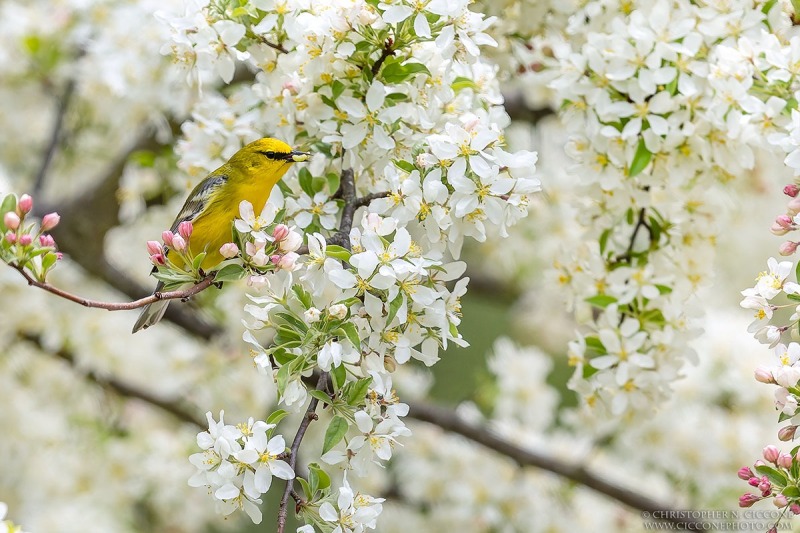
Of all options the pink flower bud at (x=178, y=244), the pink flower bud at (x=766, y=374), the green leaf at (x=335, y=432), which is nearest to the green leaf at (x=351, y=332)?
the green leaf at (x=335, y=432)

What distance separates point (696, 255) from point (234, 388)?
2.16 metres

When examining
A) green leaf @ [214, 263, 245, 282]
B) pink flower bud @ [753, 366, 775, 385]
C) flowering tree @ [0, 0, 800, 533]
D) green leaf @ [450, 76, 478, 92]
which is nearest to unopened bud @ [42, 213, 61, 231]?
flowering tree @ [0, 0, 800, 533]

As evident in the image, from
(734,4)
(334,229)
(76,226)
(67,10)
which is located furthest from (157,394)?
(734,4)

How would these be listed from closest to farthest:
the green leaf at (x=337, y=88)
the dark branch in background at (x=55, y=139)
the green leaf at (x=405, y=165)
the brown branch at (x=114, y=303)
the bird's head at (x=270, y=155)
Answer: the brown branch at (x=114, y=303), the green leaf at (x=405, y=165), the green leaf at (x=337, y=88), the bird's head at (x=270, y=155), the dark branch in background at (x=55, y=139)

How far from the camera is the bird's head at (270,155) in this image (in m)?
1.79

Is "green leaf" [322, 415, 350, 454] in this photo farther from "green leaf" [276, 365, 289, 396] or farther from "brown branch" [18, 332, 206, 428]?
"brown branch" [18, 332, 206, 428]

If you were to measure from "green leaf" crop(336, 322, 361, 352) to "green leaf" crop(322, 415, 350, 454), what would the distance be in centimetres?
11

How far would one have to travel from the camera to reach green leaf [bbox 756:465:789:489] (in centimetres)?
142

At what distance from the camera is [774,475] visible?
1429mm

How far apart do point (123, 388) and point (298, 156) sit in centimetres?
212

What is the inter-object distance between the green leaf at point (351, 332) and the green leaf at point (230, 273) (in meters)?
0.16

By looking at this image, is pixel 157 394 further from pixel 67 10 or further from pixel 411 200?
pixel 411 200

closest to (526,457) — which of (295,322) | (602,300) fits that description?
(602,300)

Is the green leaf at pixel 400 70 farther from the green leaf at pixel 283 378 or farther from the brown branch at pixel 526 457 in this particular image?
the brown branch at pixel 526 457
